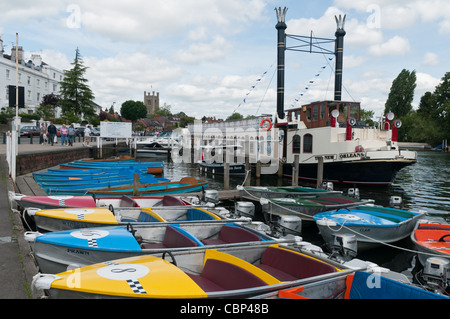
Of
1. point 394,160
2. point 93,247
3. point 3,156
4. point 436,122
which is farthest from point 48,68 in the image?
point 436,122

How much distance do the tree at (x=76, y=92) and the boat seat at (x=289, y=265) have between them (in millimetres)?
57830

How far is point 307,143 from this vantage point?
23.7 meters

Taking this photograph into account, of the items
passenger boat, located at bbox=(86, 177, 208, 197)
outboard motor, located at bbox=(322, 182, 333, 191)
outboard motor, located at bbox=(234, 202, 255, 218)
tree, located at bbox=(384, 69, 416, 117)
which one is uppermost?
tree, located at bbox=(384, 69, 416, 117)

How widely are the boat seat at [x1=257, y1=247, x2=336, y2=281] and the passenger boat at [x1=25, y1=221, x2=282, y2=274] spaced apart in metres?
0.34

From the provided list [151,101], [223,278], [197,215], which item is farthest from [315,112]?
[151,101]

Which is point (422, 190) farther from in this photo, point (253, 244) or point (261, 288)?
point (261, 288)

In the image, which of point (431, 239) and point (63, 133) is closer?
point (431, 239)

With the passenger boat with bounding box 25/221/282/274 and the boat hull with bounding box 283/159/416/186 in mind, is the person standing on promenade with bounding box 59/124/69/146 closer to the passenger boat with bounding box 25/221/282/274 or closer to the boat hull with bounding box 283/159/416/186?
the boat hull with bounding box 283/159/416/186

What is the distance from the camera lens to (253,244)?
6523 mm

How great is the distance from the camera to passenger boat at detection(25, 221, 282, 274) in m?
6.00

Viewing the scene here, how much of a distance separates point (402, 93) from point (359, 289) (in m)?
90.6

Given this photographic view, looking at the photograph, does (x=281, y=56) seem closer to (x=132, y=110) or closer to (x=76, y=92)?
(x=76, y=92)

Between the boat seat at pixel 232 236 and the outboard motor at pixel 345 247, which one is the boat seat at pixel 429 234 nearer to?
the outboard motor at pixel 345 247

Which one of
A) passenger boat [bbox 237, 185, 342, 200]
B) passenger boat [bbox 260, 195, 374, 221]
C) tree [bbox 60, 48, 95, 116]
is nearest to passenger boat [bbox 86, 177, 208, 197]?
passenger boat [bbox 237, 185, 342, 200]
